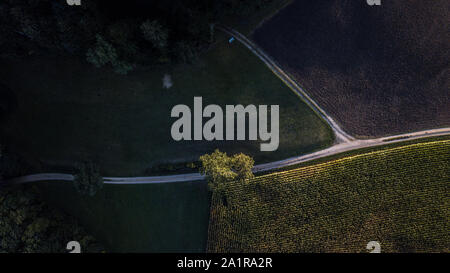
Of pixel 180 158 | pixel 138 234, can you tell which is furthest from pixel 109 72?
pixel 138 234

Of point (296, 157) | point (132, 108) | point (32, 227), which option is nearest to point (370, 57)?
point (296, 157)

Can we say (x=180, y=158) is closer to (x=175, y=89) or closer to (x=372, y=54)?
(x=175, y=89)

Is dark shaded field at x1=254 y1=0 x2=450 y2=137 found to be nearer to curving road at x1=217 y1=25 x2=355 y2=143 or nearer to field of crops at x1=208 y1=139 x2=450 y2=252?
curving road at x1=217 y1=25 x2=355 y2=143

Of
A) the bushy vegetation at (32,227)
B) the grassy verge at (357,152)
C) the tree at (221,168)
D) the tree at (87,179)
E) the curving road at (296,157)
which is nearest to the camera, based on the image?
the tree at (221,168)

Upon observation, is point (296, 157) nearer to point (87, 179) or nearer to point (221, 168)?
point (221, 168)

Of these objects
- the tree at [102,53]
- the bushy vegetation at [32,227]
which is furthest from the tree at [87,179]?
the tree at [102,53]

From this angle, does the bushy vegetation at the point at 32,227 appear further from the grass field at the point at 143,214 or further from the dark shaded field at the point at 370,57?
the dark shaded field at the point at 370,57
